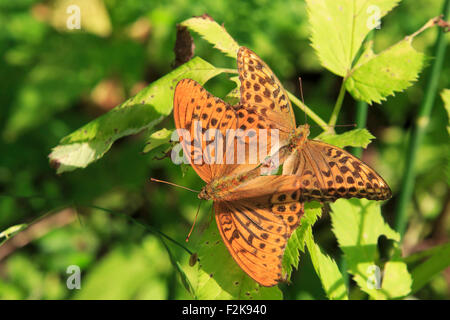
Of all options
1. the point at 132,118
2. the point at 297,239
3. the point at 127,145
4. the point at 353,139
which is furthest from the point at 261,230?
the point at 127,145

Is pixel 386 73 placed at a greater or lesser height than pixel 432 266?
greater

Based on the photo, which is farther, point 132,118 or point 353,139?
point 132,118

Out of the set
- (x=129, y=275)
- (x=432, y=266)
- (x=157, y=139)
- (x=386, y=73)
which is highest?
(x=386, y=73)

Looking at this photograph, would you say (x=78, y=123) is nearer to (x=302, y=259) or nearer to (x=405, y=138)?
(x=302, y=259)

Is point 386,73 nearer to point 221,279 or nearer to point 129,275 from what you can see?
point 221,279

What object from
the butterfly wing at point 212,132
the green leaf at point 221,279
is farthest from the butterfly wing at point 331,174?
the green leaf at point 221,279

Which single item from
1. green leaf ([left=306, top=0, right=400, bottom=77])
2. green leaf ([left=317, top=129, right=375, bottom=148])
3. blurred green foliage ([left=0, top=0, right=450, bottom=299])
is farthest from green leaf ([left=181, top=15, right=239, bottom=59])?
blurred green foliage ([left=0, top=0, right=450, bottom=299])
